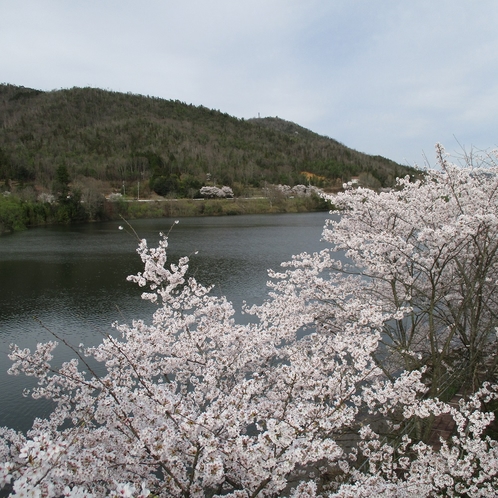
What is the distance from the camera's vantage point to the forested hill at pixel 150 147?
241 feet

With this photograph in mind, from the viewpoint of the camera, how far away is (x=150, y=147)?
94.9m

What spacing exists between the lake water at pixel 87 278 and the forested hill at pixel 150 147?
3123 cm

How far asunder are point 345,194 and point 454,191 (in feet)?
7.31

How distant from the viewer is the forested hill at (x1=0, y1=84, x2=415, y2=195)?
73438mm

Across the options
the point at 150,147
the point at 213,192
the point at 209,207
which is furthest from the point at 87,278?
the point at 150,147

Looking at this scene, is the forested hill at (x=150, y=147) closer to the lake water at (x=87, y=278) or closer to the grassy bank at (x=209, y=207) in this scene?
the grassy bank at (x=209, y=207)

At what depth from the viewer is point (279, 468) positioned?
9.19 ft

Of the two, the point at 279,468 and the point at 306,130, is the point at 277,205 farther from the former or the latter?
the point at 306,130

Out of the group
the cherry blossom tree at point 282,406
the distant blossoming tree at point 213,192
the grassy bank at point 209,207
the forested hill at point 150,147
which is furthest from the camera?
the forested hill at point 150,147

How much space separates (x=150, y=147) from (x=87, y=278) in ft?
269

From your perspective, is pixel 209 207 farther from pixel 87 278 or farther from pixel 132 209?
pixel 87 278

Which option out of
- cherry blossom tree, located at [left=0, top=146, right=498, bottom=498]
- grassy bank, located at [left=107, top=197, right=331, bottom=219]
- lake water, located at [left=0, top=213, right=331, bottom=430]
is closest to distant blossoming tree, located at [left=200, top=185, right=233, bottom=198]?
grassy bank, located at [left=107, top=197, right=331, bottom=219]

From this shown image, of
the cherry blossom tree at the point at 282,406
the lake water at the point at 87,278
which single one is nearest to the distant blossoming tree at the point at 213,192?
the lake water at the point at 87,278

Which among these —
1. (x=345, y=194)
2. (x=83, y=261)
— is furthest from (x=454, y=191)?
(x=83, y=261)
